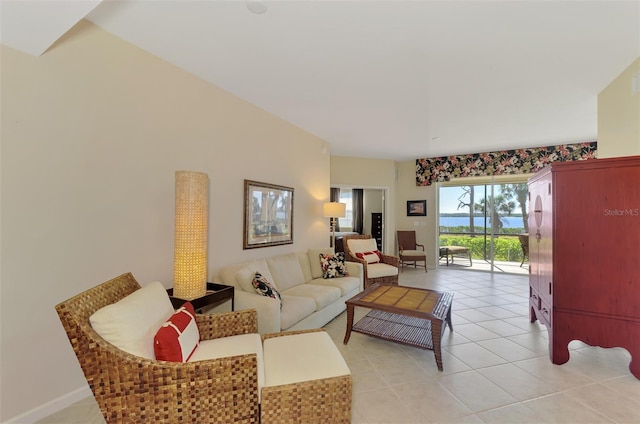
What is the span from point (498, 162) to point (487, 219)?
1.29 m

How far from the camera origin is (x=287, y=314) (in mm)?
2621

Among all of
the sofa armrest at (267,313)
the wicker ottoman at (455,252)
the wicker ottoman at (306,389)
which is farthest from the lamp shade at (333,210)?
the wicker ottoman at (455,252)

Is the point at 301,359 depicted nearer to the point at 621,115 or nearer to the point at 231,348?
the point at 231,348

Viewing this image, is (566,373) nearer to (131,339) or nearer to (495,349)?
(495,349)

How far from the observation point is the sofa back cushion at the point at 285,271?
3400 mm

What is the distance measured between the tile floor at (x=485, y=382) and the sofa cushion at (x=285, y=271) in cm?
73

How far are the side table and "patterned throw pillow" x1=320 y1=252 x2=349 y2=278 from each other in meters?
1.67

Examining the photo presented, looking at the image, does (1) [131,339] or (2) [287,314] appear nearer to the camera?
(1) [131,339]

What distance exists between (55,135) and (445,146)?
18.7 feet

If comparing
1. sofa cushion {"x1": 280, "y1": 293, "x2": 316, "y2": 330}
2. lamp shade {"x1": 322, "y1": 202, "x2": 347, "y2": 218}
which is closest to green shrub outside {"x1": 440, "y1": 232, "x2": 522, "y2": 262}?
lamp shade {"x1": 322, "y1": 202, "x2": 347, "y2": 218}

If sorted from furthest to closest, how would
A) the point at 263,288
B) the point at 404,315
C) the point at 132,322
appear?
1. the point at 263,288
2. the point at 404,315
3. the point at 132,322

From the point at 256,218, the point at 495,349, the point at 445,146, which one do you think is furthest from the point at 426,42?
the point at 445,146

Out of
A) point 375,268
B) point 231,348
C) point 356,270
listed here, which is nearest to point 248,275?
point 231,348

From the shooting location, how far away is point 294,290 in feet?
11.1
